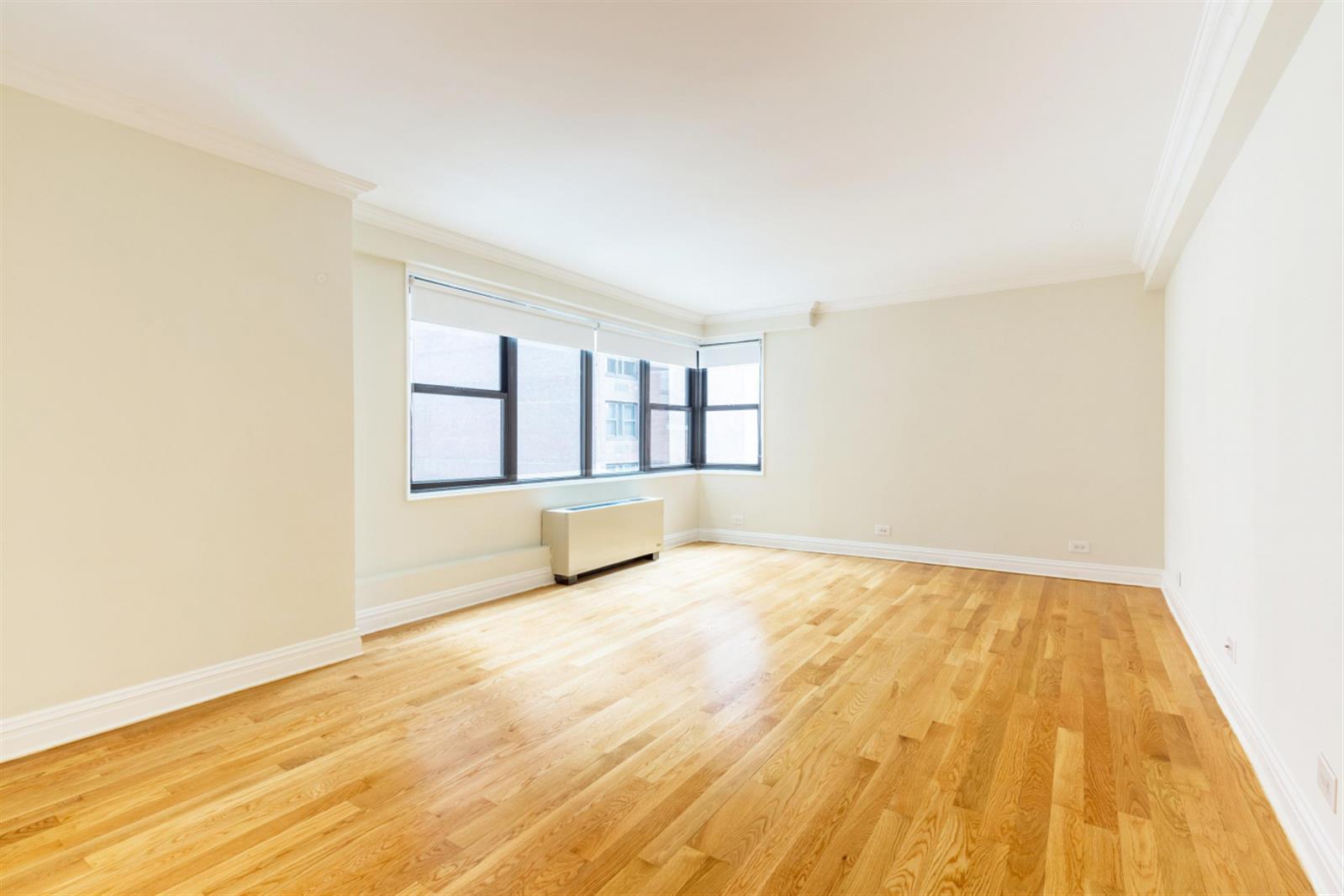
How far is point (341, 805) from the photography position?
6.60ft

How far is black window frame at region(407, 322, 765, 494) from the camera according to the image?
179 inches

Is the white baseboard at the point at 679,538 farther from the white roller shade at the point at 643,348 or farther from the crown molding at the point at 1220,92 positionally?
the crown molding at the point at 1220,92

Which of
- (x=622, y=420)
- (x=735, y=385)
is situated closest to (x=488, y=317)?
(x=622, y=420)

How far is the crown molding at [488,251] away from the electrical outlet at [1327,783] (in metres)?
4.74

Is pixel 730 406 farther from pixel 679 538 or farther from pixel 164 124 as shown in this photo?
pixel 164 124

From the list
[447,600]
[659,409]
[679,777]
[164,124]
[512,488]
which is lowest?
[679,777]

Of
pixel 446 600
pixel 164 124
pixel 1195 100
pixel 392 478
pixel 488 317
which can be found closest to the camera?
pixel 1195 100

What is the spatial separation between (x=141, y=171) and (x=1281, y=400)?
14.8 ft

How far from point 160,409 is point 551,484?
9.24 feet

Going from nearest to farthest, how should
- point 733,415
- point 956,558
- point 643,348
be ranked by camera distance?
1. point 956,558
2. point 643,348
3. point 733,415

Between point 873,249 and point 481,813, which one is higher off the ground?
point 873,249

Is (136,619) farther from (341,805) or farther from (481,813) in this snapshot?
(481,813)

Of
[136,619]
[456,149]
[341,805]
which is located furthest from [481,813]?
[456,149]

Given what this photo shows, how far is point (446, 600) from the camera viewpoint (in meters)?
4.25
